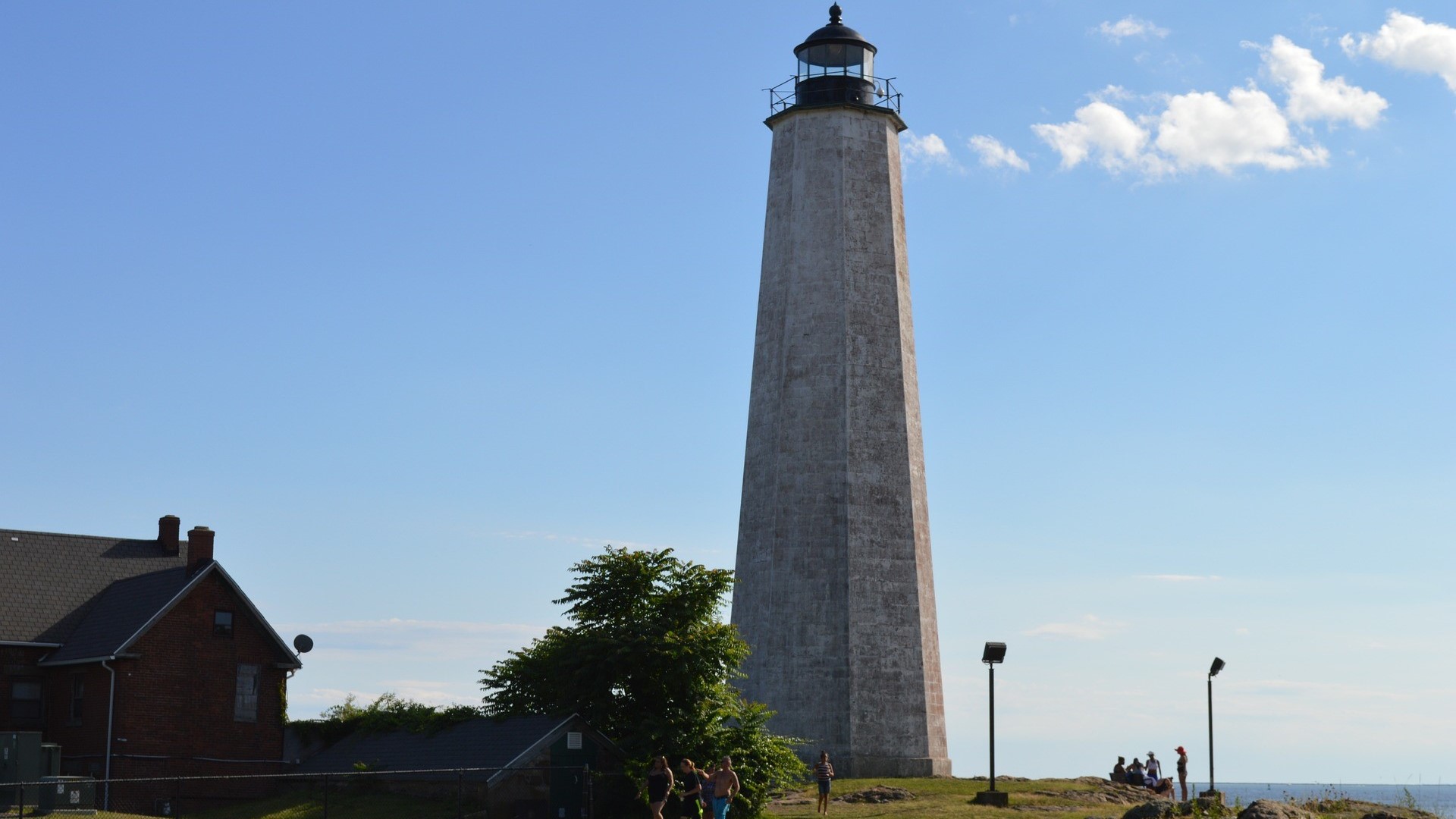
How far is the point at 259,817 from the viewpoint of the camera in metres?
35.6

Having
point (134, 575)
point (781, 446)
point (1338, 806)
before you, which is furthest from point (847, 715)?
point (134, 575)

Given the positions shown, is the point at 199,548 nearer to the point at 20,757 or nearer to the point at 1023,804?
the point at 20,757

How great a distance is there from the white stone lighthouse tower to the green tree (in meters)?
9.84

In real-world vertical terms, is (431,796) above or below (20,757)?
below

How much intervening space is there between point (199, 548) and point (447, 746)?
1123cm

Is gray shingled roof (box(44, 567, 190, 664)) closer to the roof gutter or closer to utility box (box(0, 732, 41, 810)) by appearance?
the roof gutter

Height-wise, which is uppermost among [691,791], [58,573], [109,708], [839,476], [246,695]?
[839,476]

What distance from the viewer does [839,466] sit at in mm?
46812

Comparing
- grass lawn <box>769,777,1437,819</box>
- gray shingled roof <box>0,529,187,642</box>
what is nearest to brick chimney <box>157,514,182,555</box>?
gray shingled roof <box>0,529,187,642</box>

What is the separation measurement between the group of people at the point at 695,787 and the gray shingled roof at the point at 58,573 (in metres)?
20.2

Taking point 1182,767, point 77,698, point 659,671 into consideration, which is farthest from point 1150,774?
point 77,698

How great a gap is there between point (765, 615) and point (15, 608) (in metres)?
21.3

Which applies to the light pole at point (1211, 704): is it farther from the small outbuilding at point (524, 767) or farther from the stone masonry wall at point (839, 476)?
the small outbuilding at point (524, 767)

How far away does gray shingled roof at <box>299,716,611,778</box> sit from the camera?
3438cm
